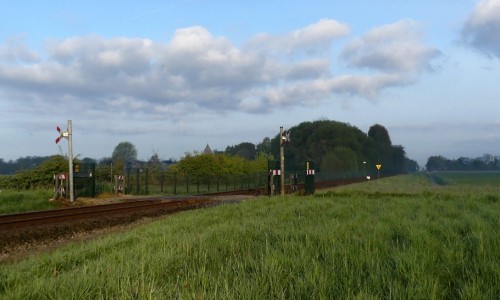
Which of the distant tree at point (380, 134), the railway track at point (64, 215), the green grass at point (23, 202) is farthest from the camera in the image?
the distant tree at point (380, 134)

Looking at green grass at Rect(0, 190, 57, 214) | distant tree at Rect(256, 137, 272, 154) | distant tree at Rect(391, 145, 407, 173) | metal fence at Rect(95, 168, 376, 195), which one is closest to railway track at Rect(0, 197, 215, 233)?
green grass at Rect(0, 190, 57, 214)

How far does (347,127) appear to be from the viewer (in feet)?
445

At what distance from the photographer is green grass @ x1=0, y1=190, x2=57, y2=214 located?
21.8m

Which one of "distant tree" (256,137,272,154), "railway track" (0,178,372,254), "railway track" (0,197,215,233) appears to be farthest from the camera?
"distant tree" (256,137,272,154)

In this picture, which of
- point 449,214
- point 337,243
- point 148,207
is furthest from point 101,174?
point 337,243

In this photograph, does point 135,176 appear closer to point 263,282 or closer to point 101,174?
point 101,174

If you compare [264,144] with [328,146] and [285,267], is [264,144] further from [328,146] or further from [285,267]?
[285,267]

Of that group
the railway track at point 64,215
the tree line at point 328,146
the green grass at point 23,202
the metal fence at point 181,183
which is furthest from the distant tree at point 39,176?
the tree line at point 328,146

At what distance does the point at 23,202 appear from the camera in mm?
23094

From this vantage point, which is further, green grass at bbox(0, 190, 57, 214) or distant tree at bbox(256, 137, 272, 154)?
distant tree at bbox(256, 137, 272, 154)

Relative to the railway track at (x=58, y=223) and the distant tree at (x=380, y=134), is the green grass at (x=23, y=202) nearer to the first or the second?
the railway track at (x=58, y=223)

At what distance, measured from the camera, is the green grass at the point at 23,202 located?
71.4ft

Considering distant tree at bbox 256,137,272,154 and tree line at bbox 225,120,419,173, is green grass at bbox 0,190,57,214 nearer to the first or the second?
tree line at bbox 225,120,419,173

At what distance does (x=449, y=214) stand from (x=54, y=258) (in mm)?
9170
